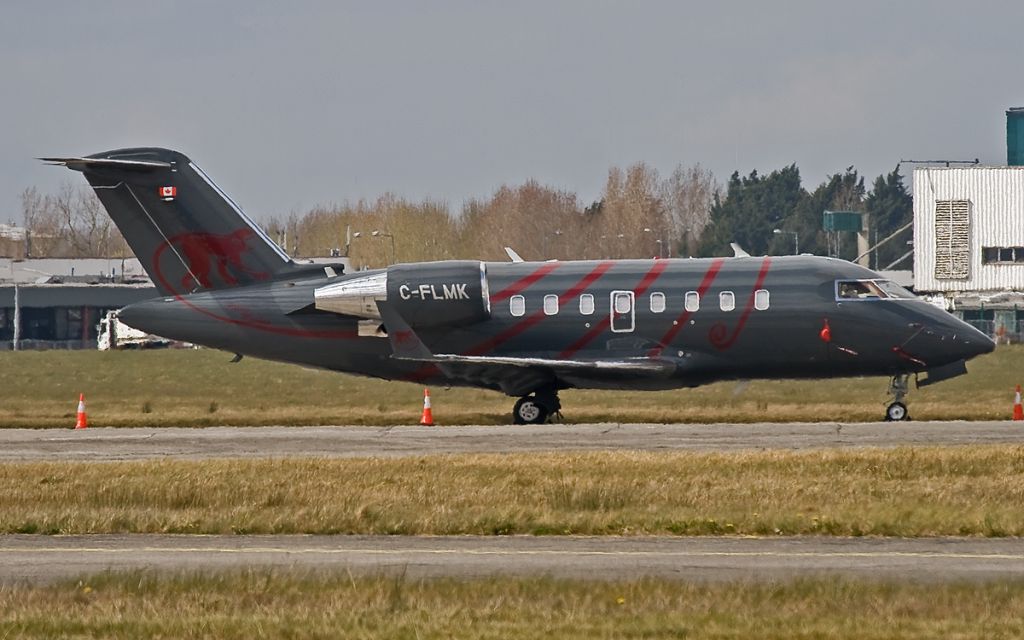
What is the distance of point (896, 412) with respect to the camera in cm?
3294

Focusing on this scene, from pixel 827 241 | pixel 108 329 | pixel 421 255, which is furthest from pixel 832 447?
pixel 827 241

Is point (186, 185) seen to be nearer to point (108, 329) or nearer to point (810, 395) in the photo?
point (810, 395)

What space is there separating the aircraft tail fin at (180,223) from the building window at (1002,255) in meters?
64.0

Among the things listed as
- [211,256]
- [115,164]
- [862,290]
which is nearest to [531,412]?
[862,290]

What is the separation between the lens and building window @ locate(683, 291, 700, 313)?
33406mm

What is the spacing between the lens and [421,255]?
113 metres

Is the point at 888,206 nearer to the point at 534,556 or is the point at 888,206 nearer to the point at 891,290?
the point at 891,290

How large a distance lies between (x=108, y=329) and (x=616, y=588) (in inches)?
3549

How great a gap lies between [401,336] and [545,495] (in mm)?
13727

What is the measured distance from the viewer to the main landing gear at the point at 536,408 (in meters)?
34.5

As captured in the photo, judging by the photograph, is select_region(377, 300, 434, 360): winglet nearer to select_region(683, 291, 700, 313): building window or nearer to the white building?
select_region(683, 291, 700, 313): building window

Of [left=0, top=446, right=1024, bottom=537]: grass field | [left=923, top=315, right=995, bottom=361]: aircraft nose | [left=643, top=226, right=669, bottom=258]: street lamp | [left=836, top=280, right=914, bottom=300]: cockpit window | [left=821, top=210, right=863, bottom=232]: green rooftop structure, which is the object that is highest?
[left=821, top=210, right=863, bottom=232]: green rooftop structure

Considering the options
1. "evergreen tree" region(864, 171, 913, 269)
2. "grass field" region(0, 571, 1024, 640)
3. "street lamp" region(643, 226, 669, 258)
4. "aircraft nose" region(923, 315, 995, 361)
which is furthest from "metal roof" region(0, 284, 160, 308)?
"grass field" region(0, 571, 1024, 640)

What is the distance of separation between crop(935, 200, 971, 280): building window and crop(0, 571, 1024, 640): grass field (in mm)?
79222
